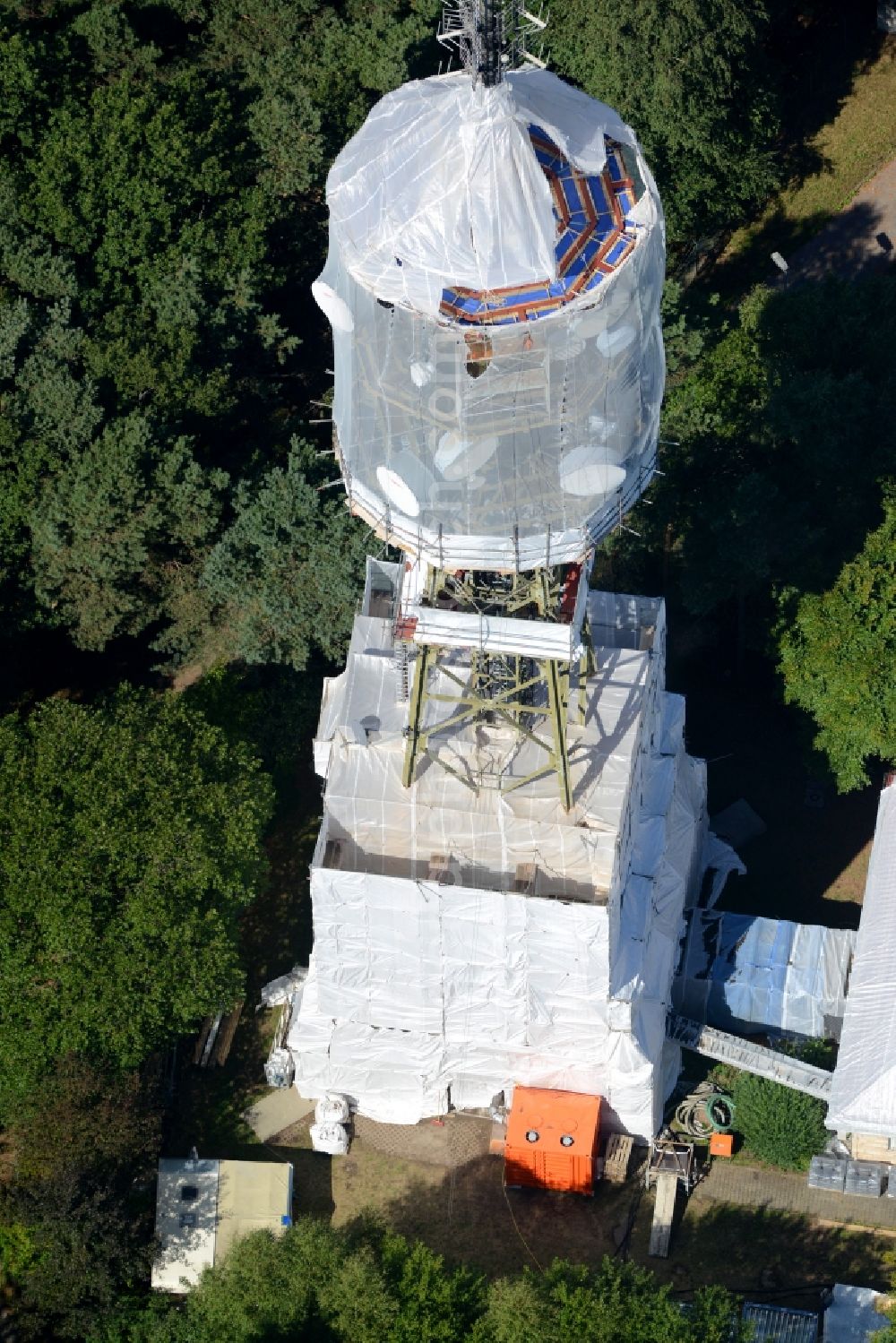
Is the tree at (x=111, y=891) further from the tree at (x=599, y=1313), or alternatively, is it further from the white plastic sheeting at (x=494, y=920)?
the tree at (x=599, y=1313)

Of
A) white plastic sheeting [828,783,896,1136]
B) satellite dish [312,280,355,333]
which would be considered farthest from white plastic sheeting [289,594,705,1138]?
satellite dish [312,280,355,333]

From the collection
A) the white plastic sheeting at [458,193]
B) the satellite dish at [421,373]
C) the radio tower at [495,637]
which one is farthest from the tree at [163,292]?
the white plastic sheeting at [458,193]

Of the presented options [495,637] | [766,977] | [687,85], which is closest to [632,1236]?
[766,977]

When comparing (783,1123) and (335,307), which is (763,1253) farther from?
(335,307)

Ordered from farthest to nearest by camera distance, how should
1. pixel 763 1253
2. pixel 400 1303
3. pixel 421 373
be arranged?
pixel 763 1253
pixel 400 1303
pixel 421 373

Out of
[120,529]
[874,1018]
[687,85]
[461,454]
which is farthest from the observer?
[687,85]
